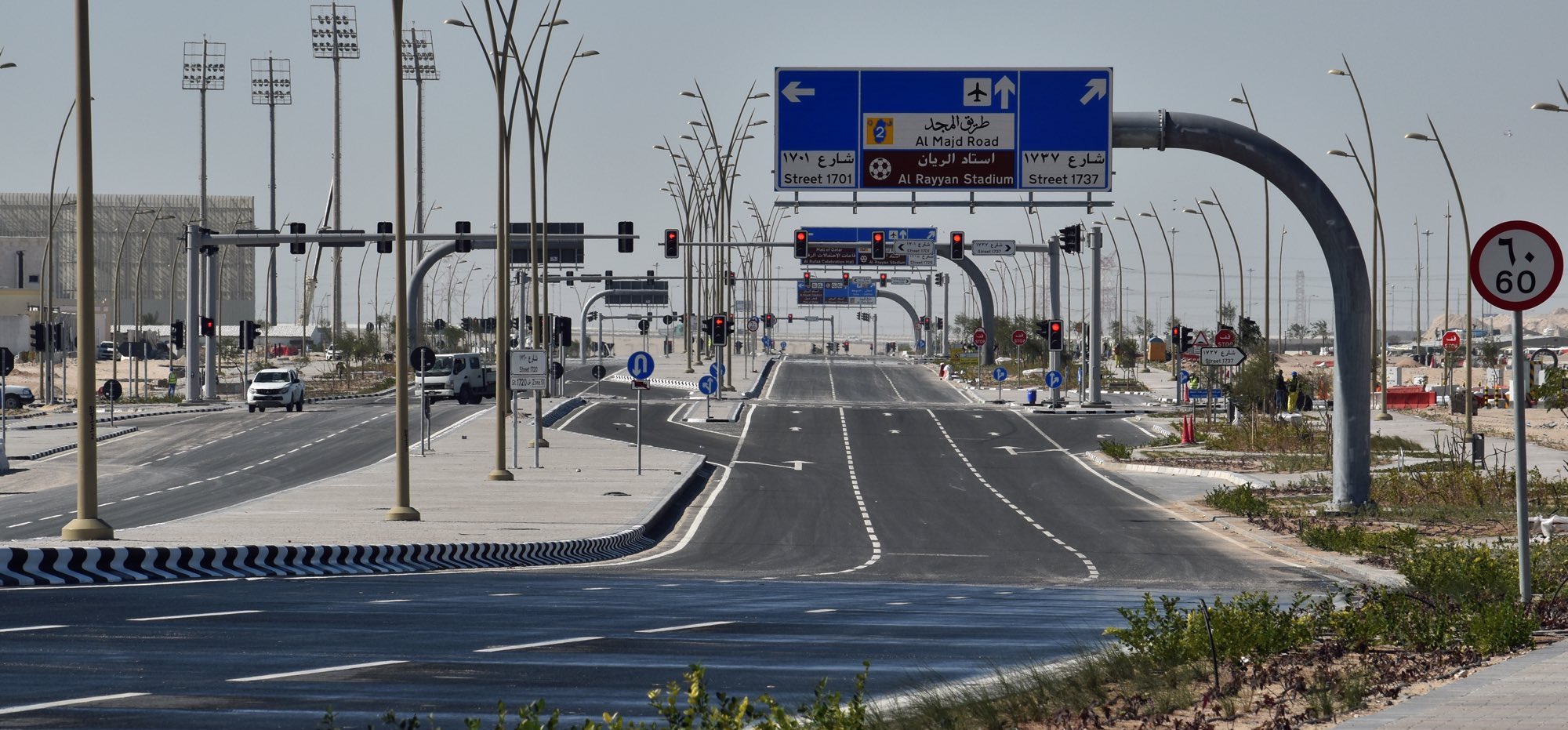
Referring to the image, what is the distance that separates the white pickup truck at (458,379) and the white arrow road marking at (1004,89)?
4280 cm

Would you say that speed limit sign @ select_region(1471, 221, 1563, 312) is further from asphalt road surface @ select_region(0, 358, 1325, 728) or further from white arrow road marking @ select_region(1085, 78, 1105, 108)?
white arrow road marking @ select_region(1085, 78, 1105, 108)

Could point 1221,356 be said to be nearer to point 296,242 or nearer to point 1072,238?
point 1072,238

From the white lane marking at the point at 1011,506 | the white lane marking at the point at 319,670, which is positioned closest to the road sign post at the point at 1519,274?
the white lane marking at the point at 319,670

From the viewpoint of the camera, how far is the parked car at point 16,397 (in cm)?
7206

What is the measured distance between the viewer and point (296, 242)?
5712cm

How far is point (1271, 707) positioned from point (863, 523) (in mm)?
21649

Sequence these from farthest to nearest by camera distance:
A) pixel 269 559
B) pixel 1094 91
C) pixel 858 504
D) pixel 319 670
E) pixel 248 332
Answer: pixel 248 332
pixel 858 504
pixel 1094 91
pixel 269 559
pixel 319 670

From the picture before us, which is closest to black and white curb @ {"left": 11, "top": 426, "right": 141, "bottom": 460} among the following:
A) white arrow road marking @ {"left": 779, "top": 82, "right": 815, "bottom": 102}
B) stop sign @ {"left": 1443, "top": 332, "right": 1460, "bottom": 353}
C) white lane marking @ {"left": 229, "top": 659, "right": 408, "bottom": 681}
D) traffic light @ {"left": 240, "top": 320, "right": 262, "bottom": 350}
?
traffic light @ {"left": 240, "top": 320, "right": 262, "bottom": 350}

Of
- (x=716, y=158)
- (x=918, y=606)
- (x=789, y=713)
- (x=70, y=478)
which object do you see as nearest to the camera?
(x=789, y=713)

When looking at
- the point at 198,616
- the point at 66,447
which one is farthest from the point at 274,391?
the point at 198,616

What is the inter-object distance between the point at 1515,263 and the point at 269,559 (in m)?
13.4

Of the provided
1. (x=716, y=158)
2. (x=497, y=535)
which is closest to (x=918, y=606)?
(x=497, y=535)

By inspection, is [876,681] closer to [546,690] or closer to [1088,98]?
[546,690]

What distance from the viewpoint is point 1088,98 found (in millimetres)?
31969
